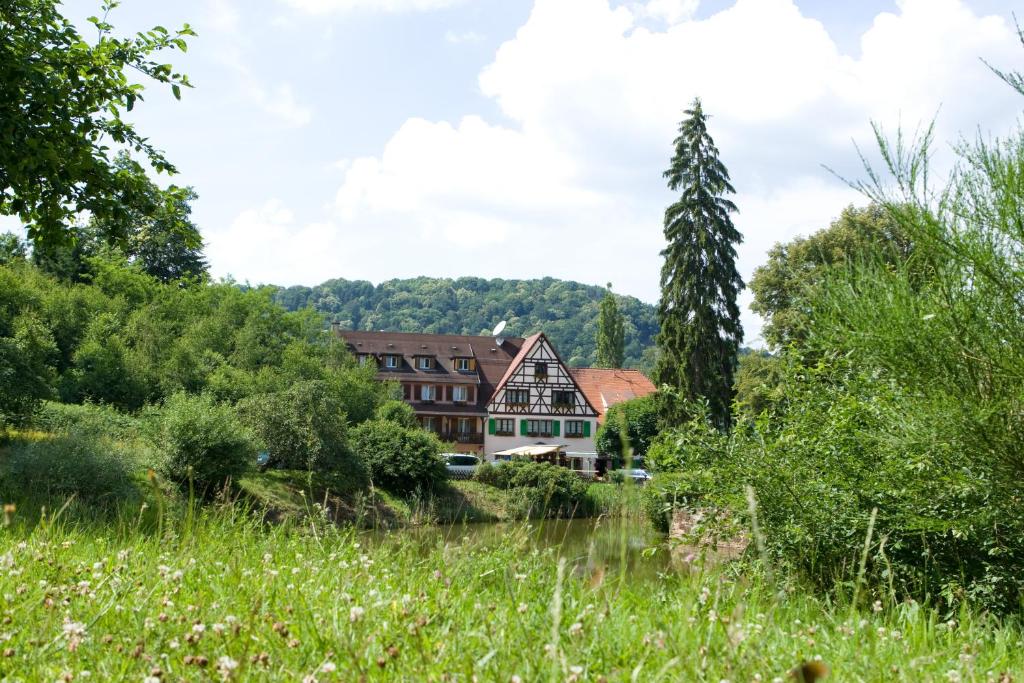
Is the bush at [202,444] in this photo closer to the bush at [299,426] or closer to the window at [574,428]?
the bush at [299,426]

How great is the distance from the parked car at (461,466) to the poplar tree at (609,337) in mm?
25195

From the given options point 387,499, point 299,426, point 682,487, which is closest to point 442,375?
point 387,499

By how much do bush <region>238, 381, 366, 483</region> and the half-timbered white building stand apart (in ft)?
85.5

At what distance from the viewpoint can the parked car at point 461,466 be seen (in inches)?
1645

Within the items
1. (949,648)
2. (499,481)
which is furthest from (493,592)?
(499,481)

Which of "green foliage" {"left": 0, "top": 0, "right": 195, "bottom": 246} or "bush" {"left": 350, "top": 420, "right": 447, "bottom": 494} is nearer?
"green foliage" {"left": 0, "top": 0, "right": 195, "bottom": 246}

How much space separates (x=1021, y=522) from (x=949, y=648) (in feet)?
15.5

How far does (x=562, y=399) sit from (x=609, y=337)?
15.6 meters

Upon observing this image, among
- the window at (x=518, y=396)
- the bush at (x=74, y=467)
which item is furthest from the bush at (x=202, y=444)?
the window at (x=518, y=396)

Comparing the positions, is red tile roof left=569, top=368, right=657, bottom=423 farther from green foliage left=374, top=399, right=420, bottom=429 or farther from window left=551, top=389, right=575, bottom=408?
green foliage left=374, top=399, right=420, bottom=429

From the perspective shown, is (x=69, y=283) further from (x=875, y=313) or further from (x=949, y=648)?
(x=949, y=648)

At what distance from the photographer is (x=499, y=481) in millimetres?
36000

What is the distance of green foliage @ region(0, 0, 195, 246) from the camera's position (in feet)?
31.3

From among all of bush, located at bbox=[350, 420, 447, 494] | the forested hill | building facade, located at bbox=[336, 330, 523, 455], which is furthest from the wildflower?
the forested hill
